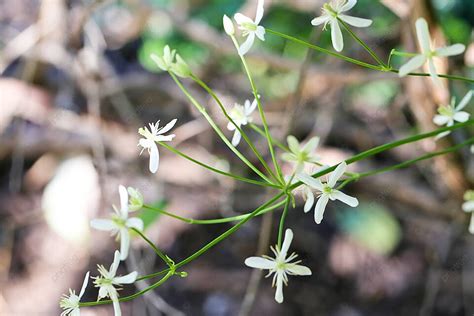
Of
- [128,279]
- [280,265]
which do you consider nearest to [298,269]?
[280,265]

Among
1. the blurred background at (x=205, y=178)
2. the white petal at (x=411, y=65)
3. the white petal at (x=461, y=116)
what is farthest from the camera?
the blurred background at (x=205, y=178)

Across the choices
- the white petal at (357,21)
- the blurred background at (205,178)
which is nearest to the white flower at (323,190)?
the white petal at (357,21)

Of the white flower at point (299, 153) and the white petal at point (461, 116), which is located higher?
the white petal at point (461, 116)

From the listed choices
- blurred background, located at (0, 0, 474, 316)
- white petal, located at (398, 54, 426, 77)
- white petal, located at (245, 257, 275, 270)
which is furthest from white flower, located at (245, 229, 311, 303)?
blurred background, located at (0, 0, 474, 316)

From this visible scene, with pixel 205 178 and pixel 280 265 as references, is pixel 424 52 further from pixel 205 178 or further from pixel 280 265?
pixel 205 178

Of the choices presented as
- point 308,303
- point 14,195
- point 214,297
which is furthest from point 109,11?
point 308,303

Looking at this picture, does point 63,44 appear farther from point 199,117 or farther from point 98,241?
point 98,241

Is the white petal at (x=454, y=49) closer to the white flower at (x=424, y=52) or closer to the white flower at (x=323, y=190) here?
the white flower at (x=424, y=52)

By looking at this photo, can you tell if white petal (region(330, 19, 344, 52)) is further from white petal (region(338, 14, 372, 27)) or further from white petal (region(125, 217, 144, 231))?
white petal (region(125, 217, 144, 231))
